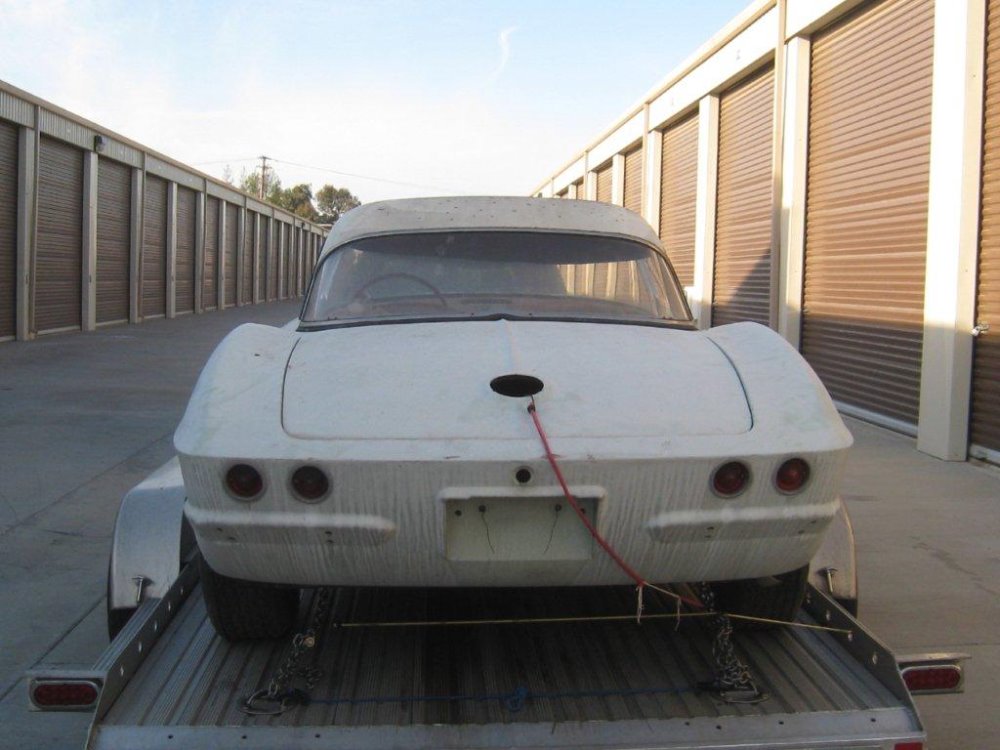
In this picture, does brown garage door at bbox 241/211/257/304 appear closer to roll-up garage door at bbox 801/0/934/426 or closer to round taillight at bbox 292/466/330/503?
roll-up garage door at bbox 801/0/934/426

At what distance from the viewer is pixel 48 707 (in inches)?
104

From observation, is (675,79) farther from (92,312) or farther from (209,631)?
(209,631)

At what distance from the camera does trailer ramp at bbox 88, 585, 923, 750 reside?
8.48 ft

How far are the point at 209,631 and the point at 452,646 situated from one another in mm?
805

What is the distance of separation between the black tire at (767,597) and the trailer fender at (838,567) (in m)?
0.35

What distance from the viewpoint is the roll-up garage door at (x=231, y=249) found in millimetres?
34906

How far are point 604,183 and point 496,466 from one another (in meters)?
23.6

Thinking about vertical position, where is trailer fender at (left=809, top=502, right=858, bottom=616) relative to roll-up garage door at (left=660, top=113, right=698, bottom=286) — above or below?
below

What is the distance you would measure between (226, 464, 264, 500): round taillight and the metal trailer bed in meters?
0.57

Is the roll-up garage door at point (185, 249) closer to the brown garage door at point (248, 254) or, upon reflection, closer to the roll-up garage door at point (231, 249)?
the roll-up garage door at point (231, 249)

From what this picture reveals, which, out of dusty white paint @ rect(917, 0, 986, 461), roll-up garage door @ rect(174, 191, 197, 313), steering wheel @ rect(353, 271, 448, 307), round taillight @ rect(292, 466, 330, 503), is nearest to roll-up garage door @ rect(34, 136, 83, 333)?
roll-up garage door @ rect(174, 191, 197, 313)

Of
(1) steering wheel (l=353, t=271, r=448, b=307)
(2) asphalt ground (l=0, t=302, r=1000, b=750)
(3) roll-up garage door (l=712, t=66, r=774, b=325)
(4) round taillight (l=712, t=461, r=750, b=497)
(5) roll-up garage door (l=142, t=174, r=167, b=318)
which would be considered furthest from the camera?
(5) roll-up garage door (l=142, t=174, r=167, b=318)

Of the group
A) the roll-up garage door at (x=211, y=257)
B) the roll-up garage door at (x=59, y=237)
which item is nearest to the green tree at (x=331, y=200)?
the roll-up garage door at (x=211, y=257)

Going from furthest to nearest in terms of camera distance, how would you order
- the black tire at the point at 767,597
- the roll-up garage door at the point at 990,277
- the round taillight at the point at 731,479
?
the roll-up garage door at the point at 990,277 → the black tire at the point at 767,597 → the round taillight at the point at 731,479
